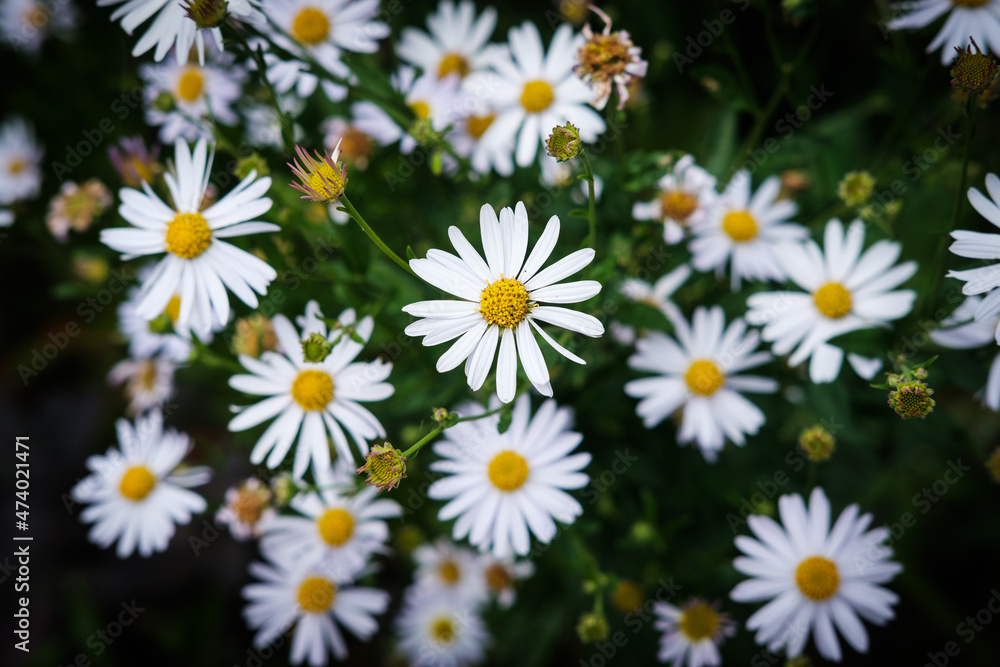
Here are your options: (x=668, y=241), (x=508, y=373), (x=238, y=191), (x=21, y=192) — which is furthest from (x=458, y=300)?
(x=21, y=192)

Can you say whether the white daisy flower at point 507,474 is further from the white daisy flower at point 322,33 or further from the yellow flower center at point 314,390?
the white daisy flower at point 322,33

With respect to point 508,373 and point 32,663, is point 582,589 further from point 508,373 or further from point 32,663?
point 32,663

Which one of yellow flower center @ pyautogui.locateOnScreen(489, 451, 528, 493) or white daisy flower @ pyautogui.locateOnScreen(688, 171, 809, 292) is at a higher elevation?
white daisy flower @ pyautogui.locateOnScreen(688, 171, 809, 292)

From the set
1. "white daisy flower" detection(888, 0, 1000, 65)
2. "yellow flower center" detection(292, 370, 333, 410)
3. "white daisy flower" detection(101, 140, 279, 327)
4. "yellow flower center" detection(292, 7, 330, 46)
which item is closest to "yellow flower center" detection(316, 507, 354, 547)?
"yellow flower center" detection(292, 370, 333, 410)

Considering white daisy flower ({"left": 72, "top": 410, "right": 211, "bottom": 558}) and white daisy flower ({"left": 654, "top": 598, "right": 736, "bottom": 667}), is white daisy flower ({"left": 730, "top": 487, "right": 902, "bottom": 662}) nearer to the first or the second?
white daisy flower ({"left": 654, "top": 598, "right": 736, "bottom": 667})

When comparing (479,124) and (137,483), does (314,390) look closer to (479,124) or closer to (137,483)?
(137,483)

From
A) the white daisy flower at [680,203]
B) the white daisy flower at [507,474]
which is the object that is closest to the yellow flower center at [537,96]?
the white daisy flower at [680,203]

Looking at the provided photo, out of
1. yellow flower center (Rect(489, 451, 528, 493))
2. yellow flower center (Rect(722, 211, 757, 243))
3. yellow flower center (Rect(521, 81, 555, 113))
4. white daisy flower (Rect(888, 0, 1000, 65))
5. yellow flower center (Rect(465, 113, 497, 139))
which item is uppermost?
white daisy flower (Rect(888, 0, 1000, 65))
